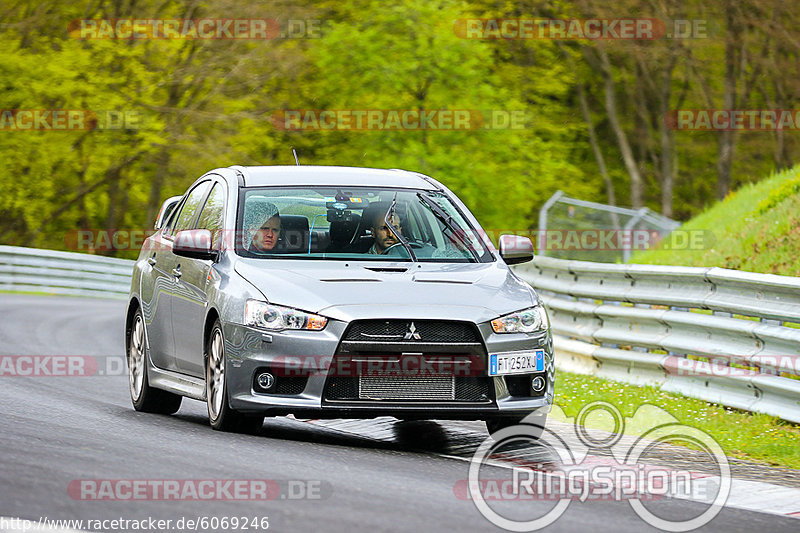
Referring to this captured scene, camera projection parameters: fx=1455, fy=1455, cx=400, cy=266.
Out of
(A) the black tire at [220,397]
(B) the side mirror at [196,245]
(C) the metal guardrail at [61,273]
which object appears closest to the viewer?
(A) the black tire at [220,397]

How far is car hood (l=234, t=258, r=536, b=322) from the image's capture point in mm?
8633

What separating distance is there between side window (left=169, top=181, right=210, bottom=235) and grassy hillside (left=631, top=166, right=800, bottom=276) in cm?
680

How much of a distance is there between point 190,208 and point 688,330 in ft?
14.2

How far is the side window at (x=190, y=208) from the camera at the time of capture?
10891mm

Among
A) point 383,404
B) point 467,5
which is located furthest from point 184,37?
point 383,404

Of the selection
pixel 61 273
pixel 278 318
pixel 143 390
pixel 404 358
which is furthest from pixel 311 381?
pixel 61 273

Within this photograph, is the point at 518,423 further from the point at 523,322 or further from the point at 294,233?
the point at 294,233

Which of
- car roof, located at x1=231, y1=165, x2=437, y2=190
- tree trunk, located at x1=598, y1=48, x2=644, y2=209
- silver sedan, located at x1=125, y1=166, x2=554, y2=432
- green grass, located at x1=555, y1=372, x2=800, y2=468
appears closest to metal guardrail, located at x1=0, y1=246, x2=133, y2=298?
tree trunk, located at x1=598, y1=48, x2=644, y2=209

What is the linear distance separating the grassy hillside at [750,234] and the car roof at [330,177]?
5988mm

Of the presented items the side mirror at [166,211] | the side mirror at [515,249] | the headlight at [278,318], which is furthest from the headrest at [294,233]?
the side mirror at [166,211]

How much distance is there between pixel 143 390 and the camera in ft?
35.7

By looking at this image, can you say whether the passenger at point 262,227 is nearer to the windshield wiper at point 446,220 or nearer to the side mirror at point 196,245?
the side mirror at point 196,245

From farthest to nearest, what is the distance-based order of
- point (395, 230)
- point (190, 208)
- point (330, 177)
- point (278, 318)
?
point (190, 208), point (330, 177), point (395, 230), point (278, 318)

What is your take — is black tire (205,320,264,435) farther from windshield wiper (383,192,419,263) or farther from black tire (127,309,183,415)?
black tire (127,309,183,415)
